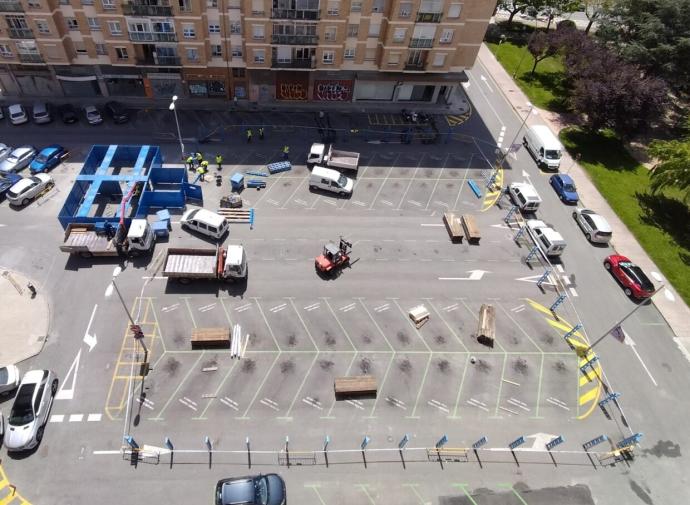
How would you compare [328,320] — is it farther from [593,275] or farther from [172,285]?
[593,275]

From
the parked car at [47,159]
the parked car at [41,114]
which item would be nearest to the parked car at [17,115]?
the parked car at [41,114]

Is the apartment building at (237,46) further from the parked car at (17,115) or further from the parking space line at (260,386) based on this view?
the parking space line at (260,386)

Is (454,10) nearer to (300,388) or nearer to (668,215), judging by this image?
(668,215)

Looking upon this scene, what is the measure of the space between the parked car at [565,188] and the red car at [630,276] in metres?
9.16

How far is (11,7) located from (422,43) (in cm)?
4650

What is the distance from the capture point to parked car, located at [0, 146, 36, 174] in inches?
1729

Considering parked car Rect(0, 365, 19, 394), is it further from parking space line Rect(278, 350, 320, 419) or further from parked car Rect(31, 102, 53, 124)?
parked car Rect(31, 102, 53, 124)

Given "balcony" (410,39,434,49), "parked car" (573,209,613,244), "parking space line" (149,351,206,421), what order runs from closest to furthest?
"parking space line" (149,351,206,421), "parked car" (573,209,613,244), "balcony" (410,39,434,49)

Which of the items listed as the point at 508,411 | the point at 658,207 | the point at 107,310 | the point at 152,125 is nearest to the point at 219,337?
the point at 107,310

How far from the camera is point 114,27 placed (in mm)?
48344

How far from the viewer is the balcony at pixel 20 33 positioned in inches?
1854

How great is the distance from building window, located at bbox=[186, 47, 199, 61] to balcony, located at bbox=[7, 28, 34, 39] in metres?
16.7

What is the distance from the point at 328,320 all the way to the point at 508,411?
51.1 feet

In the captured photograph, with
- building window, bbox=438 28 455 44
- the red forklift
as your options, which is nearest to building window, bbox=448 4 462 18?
building window, bbox=438 28 455 44
